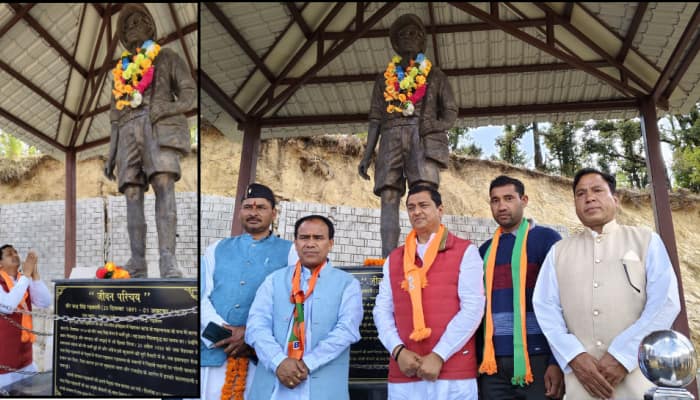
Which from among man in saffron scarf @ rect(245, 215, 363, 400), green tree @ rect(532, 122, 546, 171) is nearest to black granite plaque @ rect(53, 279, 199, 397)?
man in saffron scarf @ rect(245, 215, 363, 400)

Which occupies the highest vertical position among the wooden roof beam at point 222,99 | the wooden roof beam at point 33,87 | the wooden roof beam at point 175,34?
the wooden roof beam at point 175,34

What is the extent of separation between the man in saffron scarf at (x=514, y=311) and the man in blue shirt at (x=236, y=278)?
49.1 inches

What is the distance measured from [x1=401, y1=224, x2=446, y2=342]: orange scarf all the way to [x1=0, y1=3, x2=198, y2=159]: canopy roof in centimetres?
339

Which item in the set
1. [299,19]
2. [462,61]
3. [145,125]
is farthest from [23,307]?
[462,61]

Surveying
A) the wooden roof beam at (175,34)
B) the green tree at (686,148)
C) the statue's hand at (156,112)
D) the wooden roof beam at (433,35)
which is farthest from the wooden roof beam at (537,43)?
the green tree at (686,148)

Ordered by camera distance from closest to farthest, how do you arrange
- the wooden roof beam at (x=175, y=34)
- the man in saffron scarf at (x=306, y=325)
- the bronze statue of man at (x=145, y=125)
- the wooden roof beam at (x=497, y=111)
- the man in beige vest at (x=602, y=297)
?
the man in beige vest at (x=602, y=297), the man in saffron scarf at (x=306, y=325), the bronze statue of man at (x=145, y=125), the wooden roof beam at (x=175, y=34), the wooden roof beam at (x=497, y=111)

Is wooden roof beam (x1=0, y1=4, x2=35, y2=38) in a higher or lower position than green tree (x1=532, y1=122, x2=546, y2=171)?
lower

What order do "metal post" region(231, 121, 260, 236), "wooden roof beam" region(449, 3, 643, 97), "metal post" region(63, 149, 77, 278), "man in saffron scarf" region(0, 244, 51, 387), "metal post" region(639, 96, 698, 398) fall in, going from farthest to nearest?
"metal post" region(63, 149, 77, 278) → "metal post" region(231, 121, 260, 236) → "metal post" region(639, 96, 698, 398) → "wooden roof beam" region(449, 3, 643, 97) → "man in saffron scarf" region(0, 244, 51, 387)

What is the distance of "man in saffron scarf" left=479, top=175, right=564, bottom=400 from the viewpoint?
292cm

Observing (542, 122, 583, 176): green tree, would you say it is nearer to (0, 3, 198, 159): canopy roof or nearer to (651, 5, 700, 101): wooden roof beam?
(651, 5, 700, 101): wooden roof beam

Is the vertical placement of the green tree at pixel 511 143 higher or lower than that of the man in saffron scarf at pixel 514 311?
higher

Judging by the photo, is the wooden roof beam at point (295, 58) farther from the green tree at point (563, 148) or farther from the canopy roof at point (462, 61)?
the green tree at point (563, 148)

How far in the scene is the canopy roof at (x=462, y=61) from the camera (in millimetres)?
6168

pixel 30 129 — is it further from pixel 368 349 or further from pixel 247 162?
pixel 368 349
